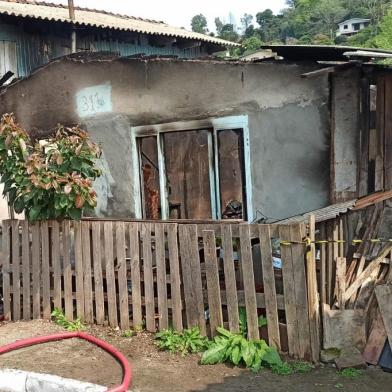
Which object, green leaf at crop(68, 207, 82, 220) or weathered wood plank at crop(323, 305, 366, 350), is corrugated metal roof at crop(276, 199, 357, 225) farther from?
green leaf at crop(68, 207, 82, 220)

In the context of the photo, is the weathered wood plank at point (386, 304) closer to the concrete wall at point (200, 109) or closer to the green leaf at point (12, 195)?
the concrete wall at point (200, 109)

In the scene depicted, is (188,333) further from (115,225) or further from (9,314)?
(9,314)

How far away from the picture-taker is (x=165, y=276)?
5652mm

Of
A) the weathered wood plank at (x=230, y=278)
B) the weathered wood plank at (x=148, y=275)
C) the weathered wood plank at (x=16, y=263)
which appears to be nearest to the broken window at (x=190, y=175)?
the weathered wood plank at (x=16, y=263)

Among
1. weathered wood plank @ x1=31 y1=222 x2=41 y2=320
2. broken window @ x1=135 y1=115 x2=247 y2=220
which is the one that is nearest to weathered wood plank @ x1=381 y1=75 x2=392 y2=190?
broken window @ x1=135 y1=115 x2=247 y2=220

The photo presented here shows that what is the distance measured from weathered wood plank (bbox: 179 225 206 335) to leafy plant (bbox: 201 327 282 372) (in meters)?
0.36

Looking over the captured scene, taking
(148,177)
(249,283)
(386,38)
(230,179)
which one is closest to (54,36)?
(230,179)

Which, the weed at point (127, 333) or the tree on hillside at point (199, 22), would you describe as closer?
the weed at point (127, 333)

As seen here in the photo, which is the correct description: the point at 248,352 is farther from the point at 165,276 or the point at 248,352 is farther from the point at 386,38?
the point at 386,38

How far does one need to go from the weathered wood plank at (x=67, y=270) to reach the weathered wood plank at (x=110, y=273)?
53 cm

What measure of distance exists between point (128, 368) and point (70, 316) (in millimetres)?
1717

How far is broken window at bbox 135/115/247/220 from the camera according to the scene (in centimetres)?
673

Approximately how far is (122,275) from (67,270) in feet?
2.52

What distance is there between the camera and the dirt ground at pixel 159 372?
4.59 meters
